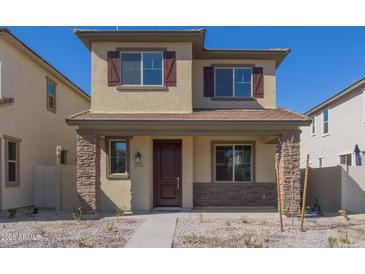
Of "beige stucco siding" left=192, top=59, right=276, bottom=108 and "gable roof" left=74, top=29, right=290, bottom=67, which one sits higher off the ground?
"gable roof" left=74, top=29, right=290, bottom=67

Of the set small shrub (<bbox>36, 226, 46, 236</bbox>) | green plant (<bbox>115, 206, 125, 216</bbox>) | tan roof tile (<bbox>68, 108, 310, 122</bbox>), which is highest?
tan roof tile (<bbox>68, 108, 310, 122</bbox>)

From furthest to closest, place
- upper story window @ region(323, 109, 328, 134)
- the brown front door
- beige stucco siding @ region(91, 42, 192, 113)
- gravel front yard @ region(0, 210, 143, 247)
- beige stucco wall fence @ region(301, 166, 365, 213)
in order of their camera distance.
Answer: upper story window @ region(323, 109, 328, 134), the brown front door, beige stucco wall fence @ region(301, 166, 365, 213), beige stucco siding @ region(91, 42, 192, 113), gravel front yard @ region(0, 210, 143, 247)

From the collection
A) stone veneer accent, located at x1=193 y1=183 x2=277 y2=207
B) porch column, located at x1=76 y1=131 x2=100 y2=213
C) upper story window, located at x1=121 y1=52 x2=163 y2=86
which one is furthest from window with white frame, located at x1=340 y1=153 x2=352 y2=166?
porch column, located at x1=76 y1=131 x2=100 y2=213

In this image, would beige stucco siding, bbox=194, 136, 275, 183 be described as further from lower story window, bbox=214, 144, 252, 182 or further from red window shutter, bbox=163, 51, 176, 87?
red window shutter, bbox=163, 51, 176, 87

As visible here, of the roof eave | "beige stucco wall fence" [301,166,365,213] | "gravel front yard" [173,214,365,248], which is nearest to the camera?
"gravel front yard" [173,214,365,248]

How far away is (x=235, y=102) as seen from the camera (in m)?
13.7

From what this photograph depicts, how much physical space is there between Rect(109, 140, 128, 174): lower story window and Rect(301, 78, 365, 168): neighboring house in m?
11.6

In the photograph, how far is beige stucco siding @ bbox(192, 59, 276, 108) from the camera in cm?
1370

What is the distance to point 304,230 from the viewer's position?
359 inches

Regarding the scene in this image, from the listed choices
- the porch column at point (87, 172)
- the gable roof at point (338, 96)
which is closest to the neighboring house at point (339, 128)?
the gable roof at point (338, 96)

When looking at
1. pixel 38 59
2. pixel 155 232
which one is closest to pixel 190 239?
pixel 155 232

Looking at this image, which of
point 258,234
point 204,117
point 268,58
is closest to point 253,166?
point 204,117

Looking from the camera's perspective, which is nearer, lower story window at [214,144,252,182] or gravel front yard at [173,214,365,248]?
gravel front yard at [173,214,365,248]

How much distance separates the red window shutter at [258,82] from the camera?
44.9 feet
